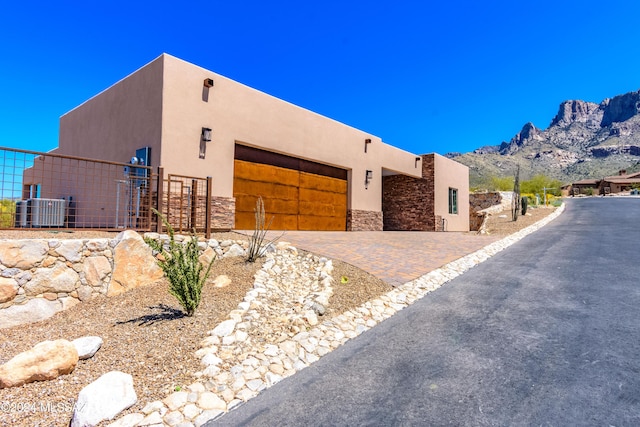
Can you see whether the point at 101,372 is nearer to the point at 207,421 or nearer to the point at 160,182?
the point at 207,421

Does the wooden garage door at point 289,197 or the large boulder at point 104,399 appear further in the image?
the wooden garage door at point 289,197

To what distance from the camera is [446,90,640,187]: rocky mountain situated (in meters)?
59.0

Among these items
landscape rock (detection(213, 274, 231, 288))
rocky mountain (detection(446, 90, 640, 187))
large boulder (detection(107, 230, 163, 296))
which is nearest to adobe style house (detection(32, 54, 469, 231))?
large boulder (detection(107, 230, 163, 296))

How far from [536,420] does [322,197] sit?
11.3 meters

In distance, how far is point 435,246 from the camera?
10086 mm

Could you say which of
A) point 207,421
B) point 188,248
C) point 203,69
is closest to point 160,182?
point 188,248

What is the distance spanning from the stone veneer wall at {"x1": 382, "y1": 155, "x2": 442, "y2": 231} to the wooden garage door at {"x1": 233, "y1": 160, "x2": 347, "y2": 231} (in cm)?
555

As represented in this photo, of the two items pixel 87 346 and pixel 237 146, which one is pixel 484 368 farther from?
pixel 237 146

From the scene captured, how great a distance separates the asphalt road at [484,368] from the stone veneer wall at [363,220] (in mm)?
8874

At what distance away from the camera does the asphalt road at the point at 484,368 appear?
104 inches

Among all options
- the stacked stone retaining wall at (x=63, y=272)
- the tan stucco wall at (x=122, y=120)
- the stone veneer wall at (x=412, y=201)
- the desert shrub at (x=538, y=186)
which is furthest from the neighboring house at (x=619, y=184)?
the stacked stone retaining wall at (x=63, y=272)

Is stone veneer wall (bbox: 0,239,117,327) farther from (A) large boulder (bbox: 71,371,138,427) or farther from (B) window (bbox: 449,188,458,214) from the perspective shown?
(B) window (bbox: 449,188,458,214)

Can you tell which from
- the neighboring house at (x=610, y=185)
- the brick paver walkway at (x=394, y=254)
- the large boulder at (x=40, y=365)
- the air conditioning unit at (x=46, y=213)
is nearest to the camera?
the large boulder at (x=40, y=365)

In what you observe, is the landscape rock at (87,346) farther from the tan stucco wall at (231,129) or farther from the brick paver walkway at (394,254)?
the tan stucco wall at (231,129)
